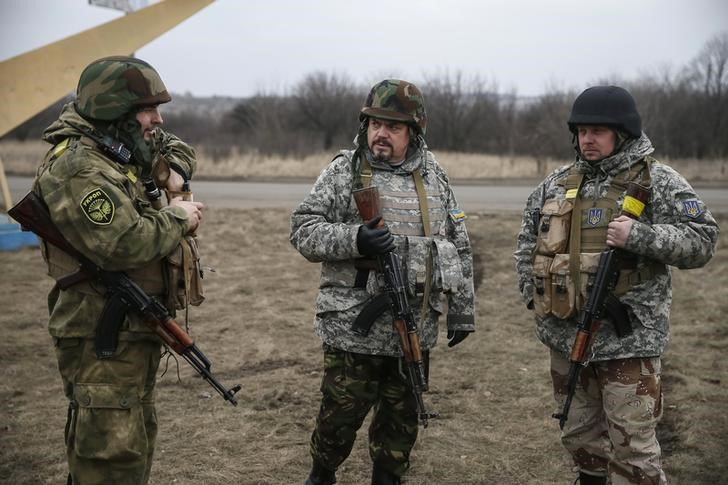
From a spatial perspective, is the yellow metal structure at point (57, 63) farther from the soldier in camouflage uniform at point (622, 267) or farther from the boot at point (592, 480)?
the boot at point (592, 480)

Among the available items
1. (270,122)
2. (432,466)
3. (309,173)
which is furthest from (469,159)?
(432,466)

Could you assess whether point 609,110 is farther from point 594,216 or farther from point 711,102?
point 711,102

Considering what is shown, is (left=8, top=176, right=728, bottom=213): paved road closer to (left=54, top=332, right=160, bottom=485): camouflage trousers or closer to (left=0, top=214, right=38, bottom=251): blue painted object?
(left=0, top=214, right=38, bottom=251): blue painted object

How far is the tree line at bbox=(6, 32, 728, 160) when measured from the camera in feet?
82.2

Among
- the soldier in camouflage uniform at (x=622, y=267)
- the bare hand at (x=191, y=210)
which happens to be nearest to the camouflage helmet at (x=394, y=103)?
the soldier in camouflage uniform at (x=622, y=267)

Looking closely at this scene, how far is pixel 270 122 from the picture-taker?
1368 inches

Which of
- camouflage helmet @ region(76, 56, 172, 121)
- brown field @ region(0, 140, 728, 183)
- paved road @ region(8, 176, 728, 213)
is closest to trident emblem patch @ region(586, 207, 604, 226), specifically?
camouflage helmet @ region(76, 56, 172, 121)

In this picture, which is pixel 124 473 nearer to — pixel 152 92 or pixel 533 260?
pixel 152 92

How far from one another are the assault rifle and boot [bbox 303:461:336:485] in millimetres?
1102

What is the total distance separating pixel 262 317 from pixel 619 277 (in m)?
4.27

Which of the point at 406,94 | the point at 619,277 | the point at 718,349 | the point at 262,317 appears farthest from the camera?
the point at 262,317

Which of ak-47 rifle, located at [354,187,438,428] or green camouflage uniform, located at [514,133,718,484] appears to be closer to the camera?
green camouflage uniform, located at [514,133,718,484]

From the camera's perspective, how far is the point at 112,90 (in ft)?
9.03

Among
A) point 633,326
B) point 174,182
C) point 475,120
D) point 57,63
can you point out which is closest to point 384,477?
point 633,326
